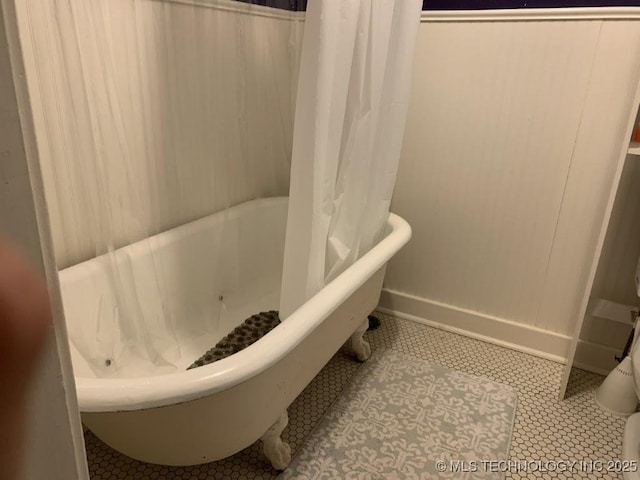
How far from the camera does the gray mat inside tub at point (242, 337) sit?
1582 mm

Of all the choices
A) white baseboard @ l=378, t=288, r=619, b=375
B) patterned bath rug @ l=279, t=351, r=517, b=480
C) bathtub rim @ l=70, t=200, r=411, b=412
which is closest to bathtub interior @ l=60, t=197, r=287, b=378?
bathtub rim @ l=70, t=200, r=411, b=412

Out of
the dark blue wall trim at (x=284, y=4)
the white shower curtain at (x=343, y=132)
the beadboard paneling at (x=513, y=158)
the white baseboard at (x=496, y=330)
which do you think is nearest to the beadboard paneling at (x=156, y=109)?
the dark blue wall trim at (x=284, y=4)

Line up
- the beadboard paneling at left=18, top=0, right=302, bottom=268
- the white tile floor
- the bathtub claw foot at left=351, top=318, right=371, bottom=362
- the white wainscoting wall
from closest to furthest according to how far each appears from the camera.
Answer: the beadboard paneling at left=18, top=0, right=302, bottom=268
the white tile floor
the white wainscoting wall
the bathtub claw foot at left=351, top=318, right=371, bottom=362

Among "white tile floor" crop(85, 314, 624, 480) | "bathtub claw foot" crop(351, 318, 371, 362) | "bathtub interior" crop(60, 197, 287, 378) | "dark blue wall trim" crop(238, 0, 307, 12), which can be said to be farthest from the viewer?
"bathtub claw foot" crop(351, 318, 371, 362)

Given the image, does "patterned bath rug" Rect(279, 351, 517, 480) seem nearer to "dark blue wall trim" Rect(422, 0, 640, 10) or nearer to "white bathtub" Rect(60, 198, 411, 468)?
"white bathtub" Rect(60, 198, 411, 468)

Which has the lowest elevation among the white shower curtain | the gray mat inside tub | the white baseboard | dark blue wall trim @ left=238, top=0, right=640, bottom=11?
the white baseboard

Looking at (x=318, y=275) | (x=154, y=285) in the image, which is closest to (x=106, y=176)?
(x=154, y=285)

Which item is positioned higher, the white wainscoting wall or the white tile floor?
the white wainscoting wall

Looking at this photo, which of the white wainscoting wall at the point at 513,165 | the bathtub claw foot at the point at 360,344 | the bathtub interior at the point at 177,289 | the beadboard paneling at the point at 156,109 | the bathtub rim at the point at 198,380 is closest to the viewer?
the bathtub rim at the point at 198,380

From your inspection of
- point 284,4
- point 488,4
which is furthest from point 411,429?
point 488,4

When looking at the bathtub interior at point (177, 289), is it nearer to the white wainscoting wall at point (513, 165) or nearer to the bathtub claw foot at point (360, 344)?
the bathtub claw foot at point (360, 344)

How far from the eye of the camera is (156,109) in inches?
56.6

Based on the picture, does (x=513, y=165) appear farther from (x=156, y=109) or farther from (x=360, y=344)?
(x=156, y=109)

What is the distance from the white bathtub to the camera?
894 millimetres
